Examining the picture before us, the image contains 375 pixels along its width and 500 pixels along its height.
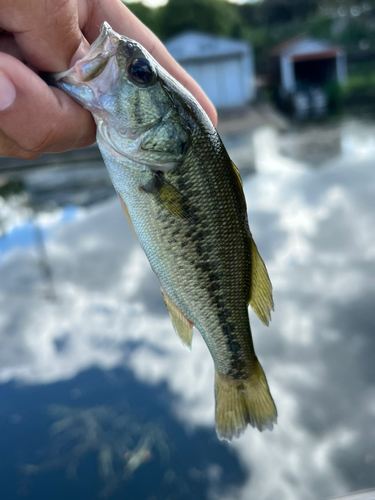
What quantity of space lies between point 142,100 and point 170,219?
0.41 metres

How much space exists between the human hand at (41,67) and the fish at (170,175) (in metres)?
0.07

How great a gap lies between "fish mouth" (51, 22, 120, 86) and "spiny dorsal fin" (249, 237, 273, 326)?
2.81 feet

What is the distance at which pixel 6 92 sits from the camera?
134 cm

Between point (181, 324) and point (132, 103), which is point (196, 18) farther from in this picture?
point (181, 324)

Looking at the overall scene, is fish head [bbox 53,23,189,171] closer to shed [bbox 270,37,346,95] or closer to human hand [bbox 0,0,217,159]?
human hand [bbox 0,0,217,159]

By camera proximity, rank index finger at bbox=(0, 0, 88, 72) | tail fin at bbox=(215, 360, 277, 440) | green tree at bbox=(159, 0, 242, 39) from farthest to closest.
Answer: green tree at bbox=(159, 0, 242, 39), tail fin at bbox=(215, 360, 277, 440), index finger at bbox=(0, 0, 88, 72)

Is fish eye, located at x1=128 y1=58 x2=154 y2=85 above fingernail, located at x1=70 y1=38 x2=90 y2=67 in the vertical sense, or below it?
below

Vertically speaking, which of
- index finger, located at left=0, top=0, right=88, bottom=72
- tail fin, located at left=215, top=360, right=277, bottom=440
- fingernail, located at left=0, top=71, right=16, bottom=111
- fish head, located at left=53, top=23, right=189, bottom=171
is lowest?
tail fin, located at left=215, top=360, right=277, bottom=440

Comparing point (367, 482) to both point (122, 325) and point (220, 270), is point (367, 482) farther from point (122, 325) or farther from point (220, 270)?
point (122, 325)

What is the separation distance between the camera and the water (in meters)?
2.72

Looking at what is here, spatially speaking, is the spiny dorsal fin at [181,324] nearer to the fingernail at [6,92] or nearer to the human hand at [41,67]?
the human hand at [41,67]

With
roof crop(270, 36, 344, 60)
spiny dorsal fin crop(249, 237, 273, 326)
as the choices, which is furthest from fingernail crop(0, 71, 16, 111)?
roof crop(270, 36, 344, 60)

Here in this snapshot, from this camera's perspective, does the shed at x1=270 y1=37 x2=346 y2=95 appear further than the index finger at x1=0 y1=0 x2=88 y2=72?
Yes

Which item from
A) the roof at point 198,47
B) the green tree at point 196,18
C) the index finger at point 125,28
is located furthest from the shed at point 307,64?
the index finger at point 125,28
